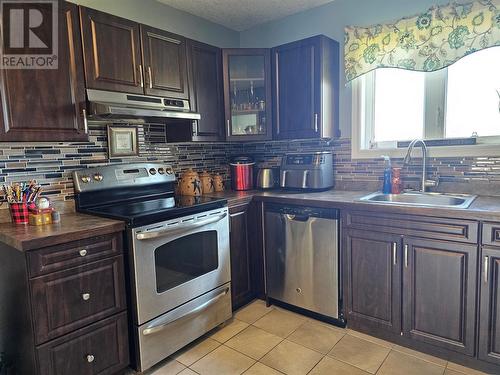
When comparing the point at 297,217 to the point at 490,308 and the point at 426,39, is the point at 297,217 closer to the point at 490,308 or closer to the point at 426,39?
the point at 490,308

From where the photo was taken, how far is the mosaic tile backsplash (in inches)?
74.7

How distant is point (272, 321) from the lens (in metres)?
2.32

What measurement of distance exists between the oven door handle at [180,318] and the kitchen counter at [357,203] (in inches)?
24.6

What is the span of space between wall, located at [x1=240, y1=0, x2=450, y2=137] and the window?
12 cm

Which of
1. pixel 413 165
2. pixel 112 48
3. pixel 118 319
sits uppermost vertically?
pixel 112 48

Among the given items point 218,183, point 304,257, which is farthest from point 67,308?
point 218,183

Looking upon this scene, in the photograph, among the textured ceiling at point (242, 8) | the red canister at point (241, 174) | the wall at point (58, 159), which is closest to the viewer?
the wall at point (58, 159)

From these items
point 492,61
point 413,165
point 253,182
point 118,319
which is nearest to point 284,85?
point 253,182

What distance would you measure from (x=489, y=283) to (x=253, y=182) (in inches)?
72.8

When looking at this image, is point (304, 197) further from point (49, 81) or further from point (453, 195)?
point (49, 81)

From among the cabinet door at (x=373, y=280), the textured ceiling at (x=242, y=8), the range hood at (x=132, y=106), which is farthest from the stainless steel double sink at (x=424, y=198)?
the textured ceiling at (x=242, y=8)

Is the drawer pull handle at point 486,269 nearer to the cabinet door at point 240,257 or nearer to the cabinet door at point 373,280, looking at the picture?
the cabinet door at point 373,280

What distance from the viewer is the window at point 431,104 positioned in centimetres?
212

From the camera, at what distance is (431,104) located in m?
2.30
